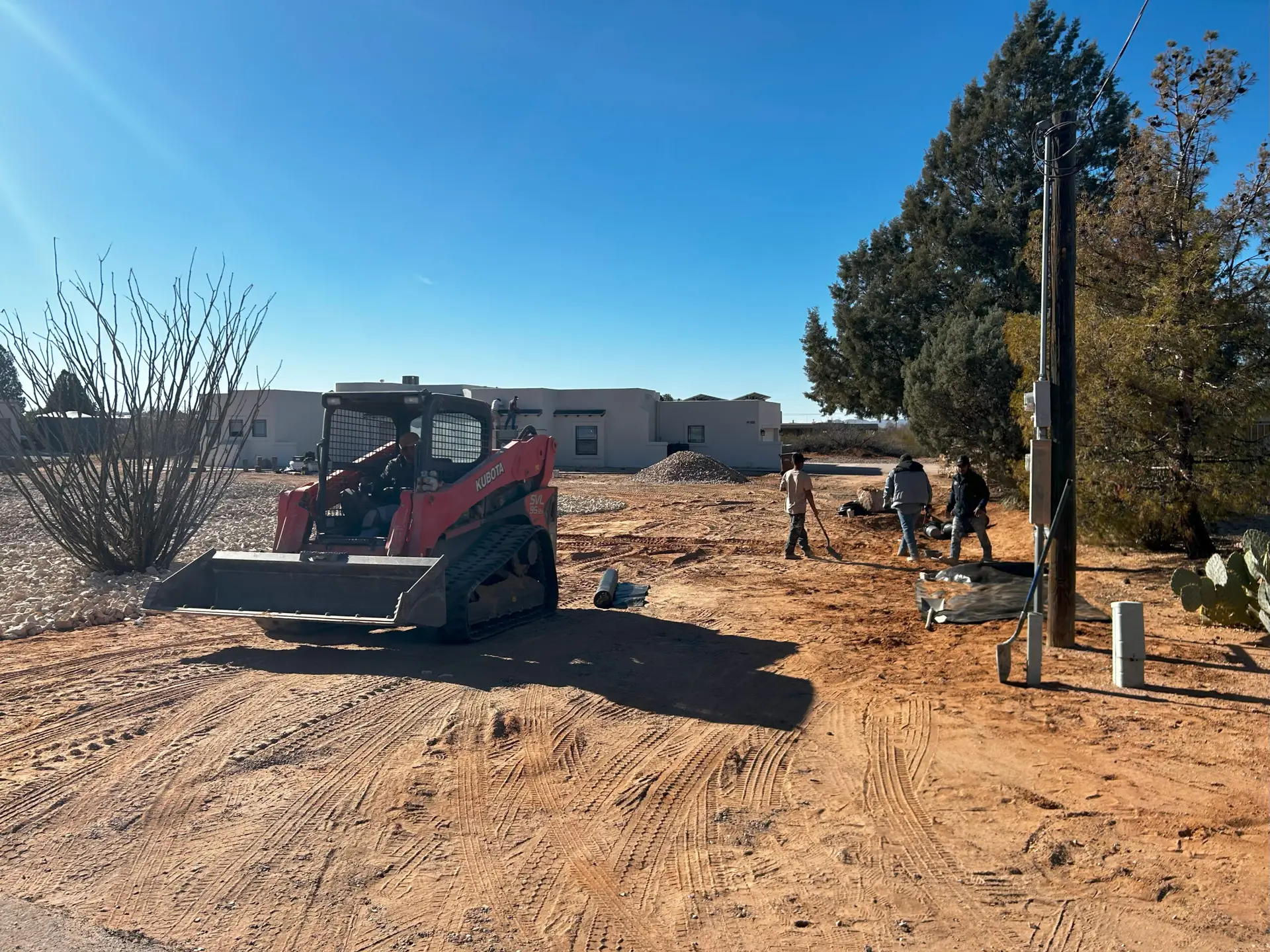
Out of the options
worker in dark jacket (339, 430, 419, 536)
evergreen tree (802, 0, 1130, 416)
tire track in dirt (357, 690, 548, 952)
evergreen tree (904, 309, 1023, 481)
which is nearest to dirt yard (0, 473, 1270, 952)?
tire track in dirt (357, 690, 548, 952)

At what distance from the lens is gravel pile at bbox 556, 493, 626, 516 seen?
21641 millimetres

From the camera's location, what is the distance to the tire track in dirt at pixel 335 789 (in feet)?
12.2

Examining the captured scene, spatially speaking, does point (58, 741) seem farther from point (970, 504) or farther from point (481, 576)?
point (970, 504)

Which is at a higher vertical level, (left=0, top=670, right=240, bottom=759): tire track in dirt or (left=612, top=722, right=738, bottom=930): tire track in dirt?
(left=0, top=670, right=240, bottom=759): tire track in dirt

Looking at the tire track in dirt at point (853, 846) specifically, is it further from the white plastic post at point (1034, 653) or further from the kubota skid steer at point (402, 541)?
the kubota skid steer at point (402, 541)

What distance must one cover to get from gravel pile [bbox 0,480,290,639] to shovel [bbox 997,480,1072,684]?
27.4 feet

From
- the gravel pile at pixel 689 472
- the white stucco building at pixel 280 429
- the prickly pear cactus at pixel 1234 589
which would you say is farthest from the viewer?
the white stucco building at pixel 280 429

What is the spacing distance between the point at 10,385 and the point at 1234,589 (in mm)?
13048

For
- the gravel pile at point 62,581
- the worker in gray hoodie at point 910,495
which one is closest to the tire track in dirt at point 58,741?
the gravel pile at point 62,581

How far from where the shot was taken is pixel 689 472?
3159 centimetres

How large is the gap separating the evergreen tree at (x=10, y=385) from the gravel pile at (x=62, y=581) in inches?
82.7

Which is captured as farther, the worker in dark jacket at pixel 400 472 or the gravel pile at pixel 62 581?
the gravel pile at pixel 62 581

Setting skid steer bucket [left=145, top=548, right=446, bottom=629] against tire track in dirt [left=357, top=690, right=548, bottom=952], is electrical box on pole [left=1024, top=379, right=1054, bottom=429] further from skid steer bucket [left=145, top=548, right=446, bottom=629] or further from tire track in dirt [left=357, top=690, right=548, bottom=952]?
tire track in dirt [left=357, top=690, right=548, bottom=952]

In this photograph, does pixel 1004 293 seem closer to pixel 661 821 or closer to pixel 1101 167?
pixel 1101 167
